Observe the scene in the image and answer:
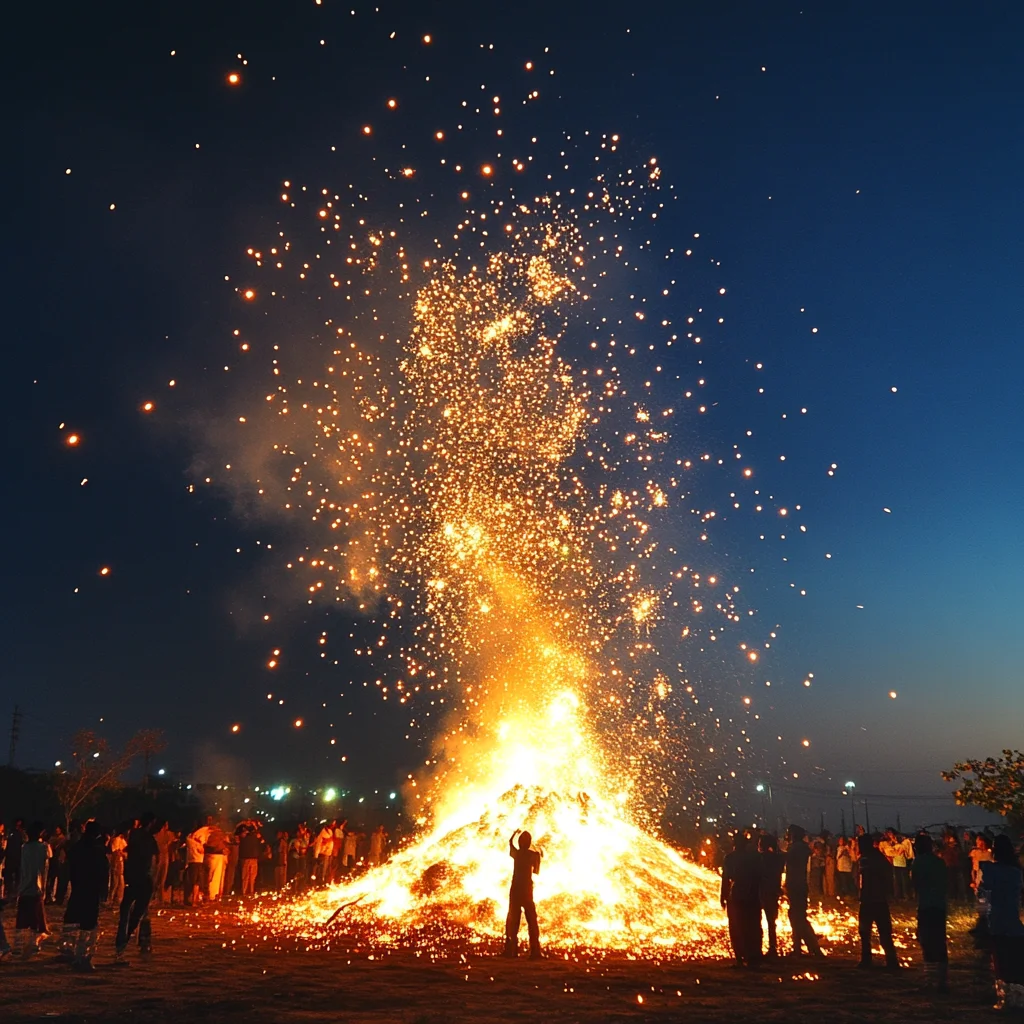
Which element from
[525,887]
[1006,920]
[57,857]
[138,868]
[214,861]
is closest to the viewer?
[1006,920]

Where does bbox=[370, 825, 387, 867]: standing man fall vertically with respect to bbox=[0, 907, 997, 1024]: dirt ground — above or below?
above

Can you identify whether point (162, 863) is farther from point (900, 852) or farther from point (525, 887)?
point (900, 852)

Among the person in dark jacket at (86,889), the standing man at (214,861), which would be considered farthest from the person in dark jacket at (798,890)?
the standing man at (214,861)

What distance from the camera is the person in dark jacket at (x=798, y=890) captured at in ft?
40.7

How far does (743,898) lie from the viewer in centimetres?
1118

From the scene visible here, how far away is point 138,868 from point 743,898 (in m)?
7.50

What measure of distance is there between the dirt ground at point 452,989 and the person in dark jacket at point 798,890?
0.32 metres

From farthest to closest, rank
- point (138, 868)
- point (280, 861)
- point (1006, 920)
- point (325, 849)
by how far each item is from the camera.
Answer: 1. point (325, 849)
2. point (280, 861)
3. point (138, 868)
4. point (1006, 920)

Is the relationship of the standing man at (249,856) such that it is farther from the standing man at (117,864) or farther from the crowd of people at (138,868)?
the standing man at (117,864)

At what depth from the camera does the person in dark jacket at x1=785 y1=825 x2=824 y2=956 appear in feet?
40.7

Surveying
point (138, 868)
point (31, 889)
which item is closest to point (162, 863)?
point (31, 889)

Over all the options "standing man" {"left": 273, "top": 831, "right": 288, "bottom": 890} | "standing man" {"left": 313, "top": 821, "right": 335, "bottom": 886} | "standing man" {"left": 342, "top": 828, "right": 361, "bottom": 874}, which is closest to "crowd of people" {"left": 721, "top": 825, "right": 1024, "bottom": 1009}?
"standing man" {"left": 313, "top": 821, "right": 335, "bottom": 886}

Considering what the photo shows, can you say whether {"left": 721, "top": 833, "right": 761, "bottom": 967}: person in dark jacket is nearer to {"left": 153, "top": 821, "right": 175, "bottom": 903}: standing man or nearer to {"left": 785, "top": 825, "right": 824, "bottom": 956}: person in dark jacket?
{"left": 785, "top": 825, "right": 824, "bottom": 956}: person in dark jacket

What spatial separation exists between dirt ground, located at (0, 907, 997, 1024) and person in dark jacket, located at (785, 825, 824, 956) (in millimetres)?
316
